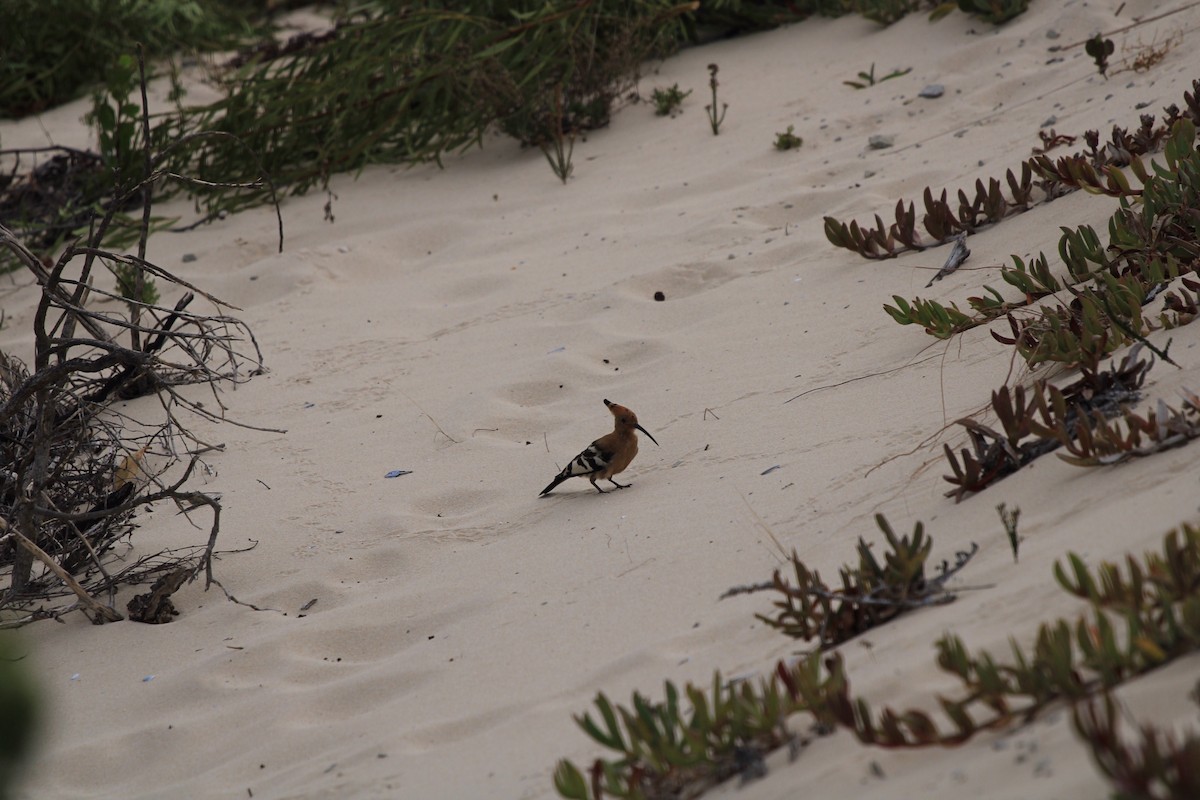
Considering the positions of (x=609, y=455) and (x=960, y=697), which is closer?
(x=960, y=697)

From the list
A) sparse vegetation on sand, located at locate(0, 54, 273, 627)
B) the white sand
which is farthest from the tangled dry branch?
the white sand

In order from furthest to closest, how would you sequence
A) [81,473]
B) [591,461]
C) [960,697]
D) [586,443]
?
[586,443]
[81,473]
[591,461]
[960,697]

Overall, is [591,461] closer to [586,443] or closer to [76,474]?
[586,443]

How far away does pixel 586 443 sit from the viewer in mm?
4469

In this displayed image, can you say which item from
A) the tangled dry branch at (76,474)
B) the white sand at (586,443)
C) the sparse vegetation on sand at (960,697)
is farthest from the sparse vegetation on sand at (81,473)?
the sparse vegetation on sand at (960,697)

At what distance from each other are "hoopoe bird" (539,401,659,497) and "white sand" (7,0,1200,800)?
11 cm

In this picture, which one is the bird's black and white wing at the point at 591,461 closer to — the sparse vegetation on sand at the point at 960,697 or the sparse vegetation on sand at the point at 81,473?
the sparse vegetation on sand at the point at 81,473

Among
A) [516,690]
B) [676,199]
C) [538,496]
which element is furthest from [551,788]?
[676,199]

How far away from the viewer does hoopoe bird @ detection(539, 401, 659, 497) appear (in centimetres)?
402

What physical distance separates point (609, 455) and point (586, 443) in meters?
0.42

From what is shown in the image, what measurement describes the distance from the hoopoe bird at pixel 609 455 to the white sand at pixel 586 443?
105mm

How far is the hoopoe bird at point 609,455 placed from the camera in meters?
4.02

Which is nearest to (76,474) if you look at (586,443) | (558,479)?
(558,479)

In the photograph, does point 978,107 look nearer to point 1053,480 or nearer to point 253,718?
point 1053,480
